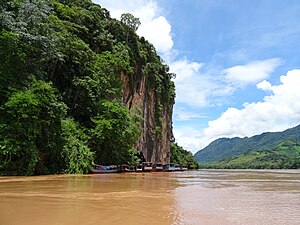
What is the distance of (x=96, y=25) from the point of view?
3033cm

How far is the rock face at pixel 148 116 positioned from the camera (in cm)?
3592

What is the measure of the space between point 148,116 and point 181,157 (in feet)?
90.4

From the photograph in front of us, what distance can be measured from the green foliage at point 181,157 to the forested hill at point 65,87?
80.7 ft

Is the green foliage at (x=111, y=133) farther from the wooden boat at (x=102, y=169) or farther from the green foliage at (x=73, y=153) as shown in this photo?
the green foliage at (x=73, y=153)

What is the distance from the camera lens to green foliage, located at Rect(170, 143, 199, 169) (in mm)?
64838

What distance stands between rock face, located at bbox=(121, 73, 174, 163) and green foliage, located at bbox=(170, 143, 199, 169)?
40.1 ft

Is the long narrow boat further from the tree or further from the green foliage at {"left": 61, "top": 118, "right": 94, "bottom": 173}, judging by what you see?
the tree

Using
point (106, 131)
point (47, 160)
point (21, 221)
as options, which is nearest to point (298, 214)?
point (21, 221)

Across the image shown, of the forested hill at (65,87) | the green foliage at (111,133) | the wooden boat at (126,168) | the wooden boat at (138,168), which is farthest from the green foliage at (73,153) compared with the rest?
the wooden boat at (138,168)

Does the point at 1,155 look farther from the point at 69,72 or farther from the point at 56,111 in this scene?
the point at 69,72

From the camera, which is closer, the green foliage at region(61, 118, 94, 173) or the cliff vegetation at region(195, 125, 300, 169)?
the green foliage at region(61, 118, 94, 173)

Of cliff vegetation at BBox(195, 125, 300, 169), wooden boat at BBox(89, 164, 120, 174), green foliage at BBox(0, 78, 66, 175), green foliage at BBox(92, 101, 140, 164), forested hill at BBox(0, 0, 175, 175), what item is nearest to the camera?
green foliage at BBox(0, 78, 66, 175)

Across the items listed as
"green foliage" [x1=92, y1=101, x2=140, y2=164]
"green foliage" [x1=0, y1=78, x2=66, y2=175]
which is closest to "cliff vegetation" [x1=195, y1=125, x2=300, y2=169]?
"green foliage" [x1=92, y1=101, x2=140, y2=164]

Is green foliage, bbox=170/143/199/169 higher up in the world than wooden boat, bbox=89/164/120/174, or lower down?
higher up
